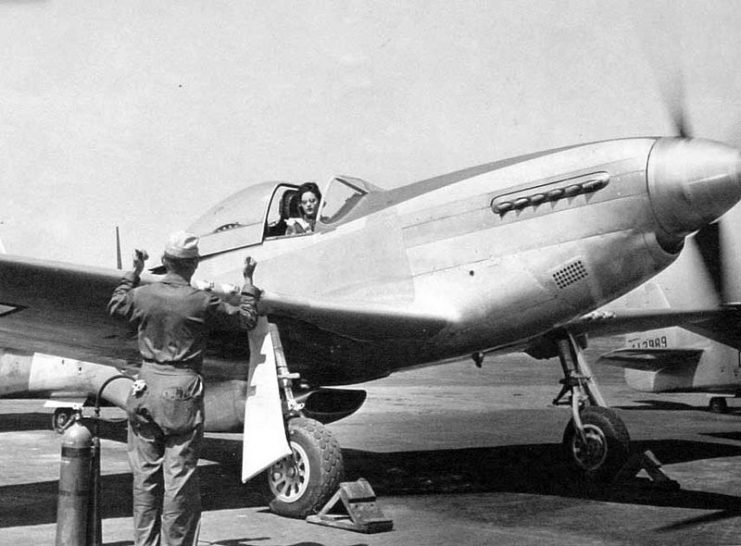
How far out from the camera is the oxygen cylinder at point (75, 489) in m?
3.61

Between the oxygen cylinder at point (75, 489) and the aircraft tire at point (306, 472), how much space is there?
68.5 inches

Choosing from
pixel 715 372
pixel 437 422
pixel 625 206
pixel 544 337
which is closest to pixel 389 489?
pixel 544 337

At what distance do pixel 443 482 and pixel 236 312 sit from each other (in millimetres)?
3391

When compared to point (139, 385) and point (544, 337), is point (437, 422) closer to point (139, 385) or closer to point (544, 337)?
point (544, 337)

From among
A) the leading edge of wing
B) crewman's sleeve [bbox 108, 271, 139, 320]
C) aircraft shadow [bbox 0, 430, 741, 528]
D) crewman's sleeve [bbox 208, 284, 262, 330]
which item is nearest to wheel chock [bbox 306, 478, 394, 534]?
aircraft shadow [bbox 0, 430, 741, 528]

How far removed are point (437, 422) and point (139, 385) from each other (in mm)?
9794

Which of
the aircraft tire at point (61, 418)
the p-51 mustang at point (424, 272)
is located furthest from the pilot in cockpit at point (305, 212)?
the aircraft tire at point (61, 418)

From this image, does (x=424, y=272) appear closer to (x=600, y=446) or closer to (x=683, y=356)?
(x=600, y=446)

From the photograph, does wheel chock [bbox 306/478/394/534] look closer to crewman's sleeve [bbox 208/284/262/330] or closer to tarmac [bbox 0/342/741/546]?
tarmac [bbox 0/342/741/546]

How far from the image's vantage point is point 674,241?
5781 mm

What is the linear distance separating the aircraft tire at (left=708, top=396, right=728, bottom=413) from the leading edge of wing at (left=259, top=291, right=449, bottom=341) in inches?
479

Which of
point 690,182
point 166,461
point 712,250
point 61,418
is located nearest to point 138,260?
point 166,461

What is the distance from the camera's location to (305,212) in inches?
277

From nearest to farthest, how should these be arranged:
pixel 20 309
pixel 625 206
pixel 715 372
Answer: pixel 20 309
pixel 625 206
pixel 715 372
